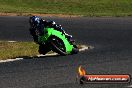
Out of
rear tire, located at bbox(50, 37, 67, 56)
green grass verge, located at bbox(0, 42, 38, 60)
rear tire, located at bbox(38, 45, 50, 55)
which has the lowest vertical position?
green grass verge, located at bbox(0, 42, 38, 60)

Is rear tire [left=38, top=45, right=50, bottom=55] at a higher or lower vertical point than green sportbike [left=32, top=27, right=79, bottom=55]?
lower

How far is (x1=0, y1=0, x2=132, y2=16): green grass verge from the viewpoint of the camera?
3922cm

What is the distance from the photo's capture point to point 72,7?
42.3m

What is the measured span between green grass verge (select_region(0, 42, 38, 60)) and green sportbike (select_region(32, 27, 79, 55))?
65 centimetres

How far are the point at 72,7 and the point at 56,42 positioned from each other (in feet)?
86.2

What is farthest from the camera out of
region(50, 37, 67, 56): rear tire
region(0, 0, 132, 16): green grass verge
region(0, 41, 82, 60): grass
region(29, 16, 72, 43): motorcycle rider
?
region(0, 0, 132, 16): green grass verge

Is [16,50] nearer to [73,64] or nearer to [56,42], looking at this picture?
[56,42]

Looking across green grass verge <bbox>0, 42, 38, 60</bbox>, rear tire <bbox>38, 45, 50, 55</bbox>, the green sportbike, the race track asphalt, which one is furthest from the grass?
the race track asphalt

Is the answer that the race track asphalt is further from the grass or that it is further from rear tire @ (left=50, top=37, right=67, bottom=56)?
the grass

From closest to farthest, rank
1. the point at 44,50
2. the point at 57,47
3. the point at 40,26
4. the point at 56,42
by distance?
the point at 57,47, the point at 56,42, the point at 40,26, the point at 44,50

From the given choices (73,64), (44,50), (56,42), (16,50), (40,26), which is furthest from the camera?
(16,50)

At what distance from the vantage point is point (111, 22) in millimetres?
31969

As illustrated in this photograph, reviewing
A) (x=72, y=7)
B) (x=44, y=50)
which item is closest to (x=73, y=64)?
(x=44, y=50)

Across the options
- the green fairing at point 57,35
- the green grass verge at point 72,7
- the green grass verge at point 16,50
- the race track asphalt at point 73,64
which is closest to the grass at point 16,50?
the green grass verge at point 16,50
